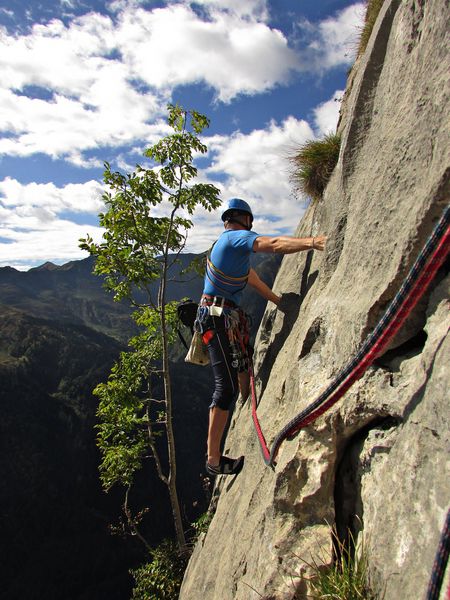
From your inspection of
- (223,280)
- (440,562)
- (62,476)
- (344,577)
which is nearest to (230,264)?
(223,280)

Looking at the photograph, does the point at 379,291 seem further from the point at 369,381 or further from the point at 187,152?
the point at 187,152

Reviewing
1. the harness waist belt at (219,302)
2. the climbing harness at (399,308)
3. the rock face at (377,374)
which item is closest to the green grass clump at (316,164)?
the rock face at (377,374)

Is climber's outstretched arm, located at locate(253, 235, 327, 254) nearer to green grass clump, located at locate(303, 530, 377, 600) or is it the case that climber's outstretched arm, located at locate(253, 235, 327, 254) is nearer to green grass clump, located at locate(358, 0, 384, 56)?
green grass clump, located at locate(303, 530, 377, 600)

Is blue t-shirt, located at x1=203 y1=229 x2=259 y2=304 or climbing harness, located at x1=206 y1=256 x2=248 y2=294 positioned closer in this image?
blue t-shirt, located at x1=203 y1=229 x2=259 y2=304

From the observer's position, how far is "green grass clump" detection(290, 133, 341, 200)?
5406mm

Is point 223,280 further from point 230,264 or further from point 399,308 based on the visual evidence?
point 399,308

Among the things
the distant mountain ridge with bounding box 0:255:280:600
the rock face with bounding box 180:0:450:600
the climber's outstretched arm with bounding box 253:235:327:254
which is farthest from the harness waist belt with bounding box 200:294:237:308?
the distant mountain ridge with bounding box 0:255:280:600

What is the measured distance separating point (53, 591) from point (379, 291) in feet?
211

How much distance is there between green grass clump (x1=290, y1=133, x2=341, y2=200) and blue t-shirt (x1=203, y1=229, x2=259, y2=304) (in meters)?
1.55

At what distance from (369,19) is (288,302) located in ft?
13.8

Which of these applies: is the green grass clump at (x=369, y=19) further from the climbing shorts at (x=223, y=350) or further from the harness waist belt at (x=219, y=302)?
the climbing shorts at (x=223, y=350)

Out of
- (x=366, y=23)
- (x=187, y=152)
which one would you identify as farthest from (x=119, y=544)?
(x=366, y=23)

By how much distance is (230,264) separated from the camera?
16.9 ft

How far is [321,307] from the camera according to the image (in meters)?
4.13
